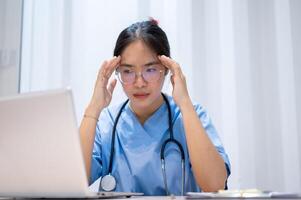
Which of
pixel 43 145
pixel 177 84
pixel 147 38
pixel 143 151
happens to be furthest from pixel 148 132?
pixel 43 145

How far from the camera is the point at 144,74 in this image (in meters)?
1.28

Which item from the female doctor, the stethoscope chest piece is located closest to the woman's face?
the female doctor

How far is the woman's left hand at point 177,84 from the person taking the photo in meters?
1.25

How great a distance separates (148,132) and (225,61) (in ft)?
1.90

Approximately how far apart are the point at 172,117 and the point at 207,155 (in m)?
0.23

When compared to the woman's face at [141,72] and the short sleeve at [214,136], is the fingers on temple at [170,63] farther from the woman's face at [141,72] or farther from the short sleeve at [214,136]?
the short sleeve at [214,136]

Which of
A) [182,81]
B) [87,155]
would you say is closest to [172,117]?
[182,81]

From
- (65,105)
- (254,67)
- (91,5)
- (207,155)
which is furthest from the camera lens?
(91,5)

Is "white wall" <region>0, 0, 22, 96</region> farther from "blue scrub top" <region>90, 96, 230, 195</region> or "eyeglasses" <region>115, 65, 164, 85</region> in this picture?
"eyeglasses" <region>115, 65, 164, 85</region>

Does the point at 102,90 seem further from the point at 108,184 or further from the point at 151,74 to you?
the point at 108,184

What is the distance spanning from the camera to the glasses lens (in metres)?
Result: 1.27

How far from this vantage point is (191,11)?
1744mm

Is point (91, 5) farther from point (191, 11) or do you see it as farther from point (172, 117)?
point (172, 117)

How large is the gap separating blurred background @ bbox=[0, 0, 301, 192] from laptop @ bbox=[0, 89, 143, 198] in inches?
43.0
